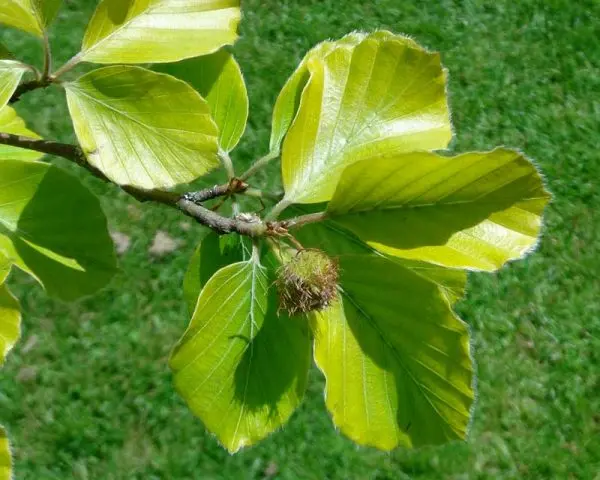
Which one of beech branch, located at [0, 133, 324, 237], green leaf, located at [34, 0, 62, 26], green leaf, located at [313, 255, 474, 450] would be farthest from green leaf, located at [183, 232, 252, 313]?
green leaf, located at [34, 0, 62, 26]

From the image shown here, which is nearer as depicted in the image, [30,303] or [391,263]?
[391,263]

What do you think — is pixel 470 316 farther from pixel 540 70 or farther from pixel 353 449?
pixel 540 70

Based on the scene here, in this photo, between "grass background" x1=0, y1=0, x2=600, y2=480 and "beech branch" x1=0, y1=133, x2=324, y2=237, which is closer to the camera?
"beech branch" x1=0, y1=133, x2=324, y2=237

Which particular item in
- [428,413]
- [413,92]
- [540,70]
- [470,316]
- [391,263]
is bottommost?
[470,316]

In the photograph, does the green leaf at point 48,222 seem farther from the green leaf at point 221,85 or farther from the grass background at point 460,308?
the grass background at point 460,308

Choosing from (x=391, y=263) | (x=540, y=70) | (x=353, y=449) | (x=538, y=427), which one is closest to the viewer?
(x=391, y=263)

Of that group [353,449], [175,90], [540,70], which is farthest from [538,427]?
[175,90]

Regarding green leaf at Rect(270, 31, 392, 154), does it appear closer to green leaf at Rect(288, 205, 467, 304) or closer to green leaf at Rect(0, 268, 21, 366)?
green leaf at Rect(288, 205, 467, 304)
